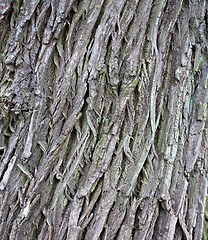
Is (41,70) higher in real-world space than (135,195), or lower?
higher

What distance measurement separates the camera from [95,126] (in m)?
1.06

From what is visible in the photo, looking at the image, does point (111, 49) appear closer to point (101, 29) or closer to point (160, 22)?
point (101, 29)

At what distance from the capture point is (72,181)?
3.41ft

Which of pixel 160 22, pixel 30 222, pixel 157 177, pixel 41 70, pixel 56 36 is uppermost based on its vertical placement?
pixel 160 22

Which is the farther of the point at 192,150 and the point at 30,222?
the point at 192,150

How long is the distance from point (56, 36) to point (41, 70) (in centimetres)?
17

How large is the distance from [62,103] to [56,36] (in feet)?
1.01

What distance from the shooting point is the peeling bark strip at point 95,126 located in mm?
1029

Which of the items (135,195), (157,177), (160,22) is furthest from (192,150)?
(160,22)

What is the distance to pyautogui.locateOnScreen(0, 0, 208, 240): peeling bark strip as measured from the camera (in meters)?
1.03

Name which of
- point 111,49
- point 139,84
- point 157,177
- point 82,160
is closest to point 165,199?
point 157,177

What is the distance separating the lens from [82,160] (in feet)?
3.44

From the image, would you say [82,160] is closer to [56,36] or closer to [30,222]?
[30,222]

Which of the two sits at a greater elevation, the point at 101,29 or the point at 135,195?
the point at 101,29
